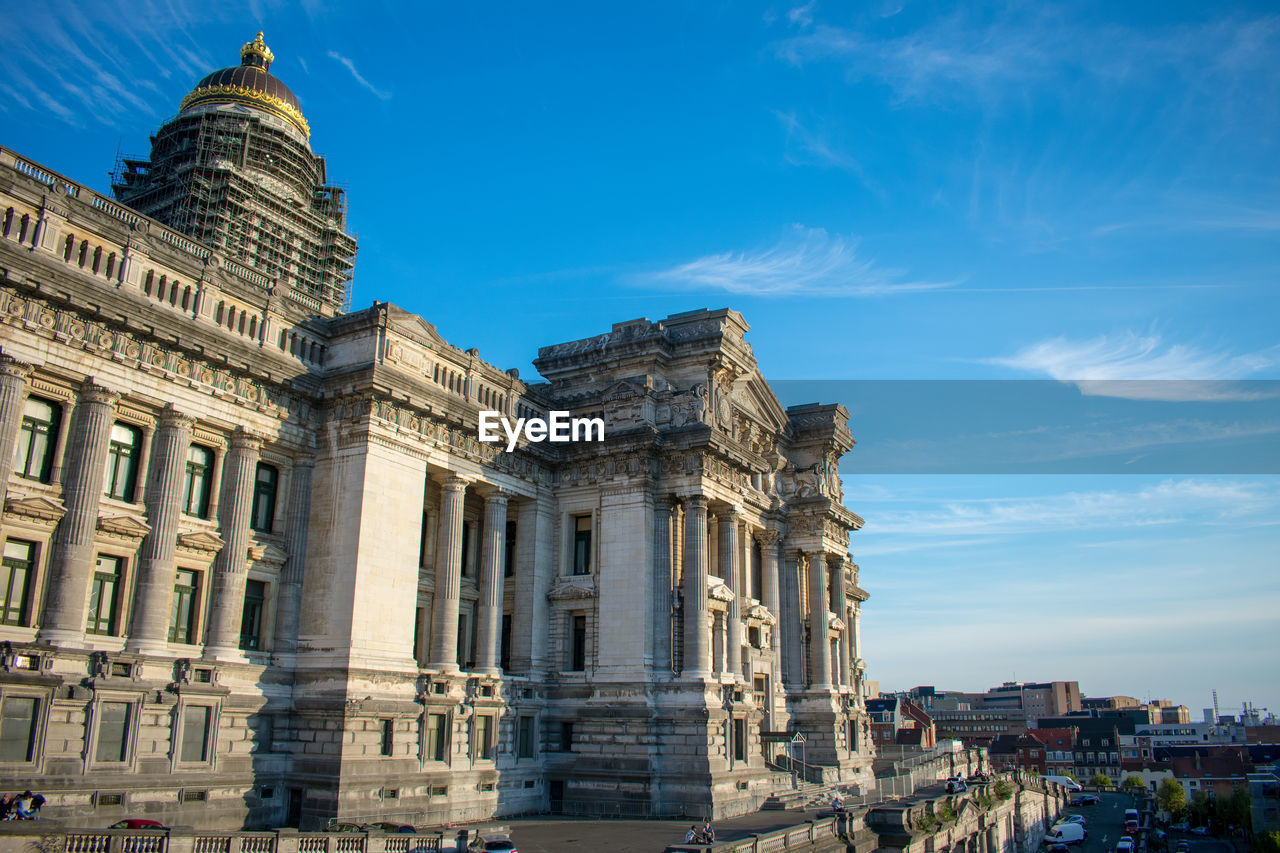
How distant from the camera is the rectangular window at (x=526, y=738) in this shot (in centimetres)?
4666

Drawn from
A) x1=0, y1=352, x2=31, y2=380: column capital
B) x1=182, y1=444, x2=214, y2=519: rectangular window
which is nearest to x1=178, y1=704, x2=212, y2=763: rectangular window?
x1=182, y1=444, x2=214, y2=519: rectangular window

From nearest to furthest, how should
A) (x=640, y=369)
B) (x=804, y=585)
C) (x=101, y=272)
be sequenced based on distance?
(x=101, y=272) → (x=640, y=369) → (x=804, y=585)

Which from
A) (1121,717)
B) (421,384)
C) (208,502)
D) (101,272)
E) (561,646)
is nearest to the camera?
(101,272)

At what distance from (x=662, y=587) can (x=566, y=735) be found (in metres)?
8.84

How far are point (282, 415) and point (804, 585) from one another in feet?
124

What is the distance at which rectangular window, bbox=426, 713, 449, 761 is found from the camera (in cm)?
4044

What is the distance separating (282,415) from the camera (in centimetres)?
3878

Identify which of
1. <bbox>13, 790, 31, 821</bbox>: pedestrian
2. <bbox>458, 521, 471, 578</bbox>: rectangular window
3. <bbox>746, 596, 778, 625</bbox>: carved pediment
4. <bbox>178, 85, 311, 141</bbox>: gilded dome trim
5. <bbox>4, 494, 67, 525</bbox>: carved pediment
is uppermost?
<bbox>178, 85, 311, 141</bbox>: gilded dome trim

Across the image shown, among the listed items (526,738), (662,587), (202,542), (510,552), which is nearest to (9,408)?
(202,542)

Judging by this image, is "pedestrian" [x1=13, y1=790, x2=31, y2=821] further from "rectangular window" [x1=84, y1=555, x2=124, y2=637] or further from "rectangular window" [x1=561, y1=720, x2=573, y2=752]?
"rectangular window" [x1=561, y1=720, x2=573, y2=752]

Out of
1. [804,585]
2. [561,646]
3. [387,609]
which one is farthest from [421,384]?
[804,585]

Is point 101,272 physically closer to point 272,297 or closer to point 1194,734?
point 272,297

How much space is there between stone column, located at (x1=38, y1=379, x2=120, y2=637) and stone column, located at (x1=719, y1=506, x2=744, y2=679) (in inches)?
1217

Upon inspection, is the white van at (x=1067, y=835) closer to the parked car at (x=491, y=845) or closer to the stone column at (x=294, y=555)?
the parked car at (x=491, y=845)
